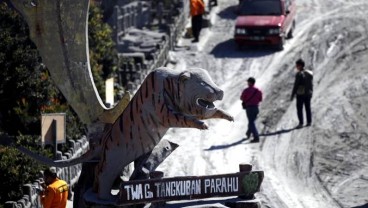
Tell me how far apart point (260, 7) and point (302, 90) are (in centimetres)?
861

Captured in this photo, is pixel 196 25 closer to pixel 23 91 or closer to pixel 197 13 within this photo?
pixel 197 13

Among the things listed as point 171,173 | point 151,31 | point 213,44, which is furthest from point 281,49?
point 171,173

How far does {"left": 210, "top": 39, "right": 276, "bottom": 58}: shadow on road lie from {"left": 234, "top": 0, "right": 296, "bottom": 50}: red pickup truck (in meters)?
0.25

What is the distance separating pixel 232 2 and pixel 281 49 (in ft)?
26.2

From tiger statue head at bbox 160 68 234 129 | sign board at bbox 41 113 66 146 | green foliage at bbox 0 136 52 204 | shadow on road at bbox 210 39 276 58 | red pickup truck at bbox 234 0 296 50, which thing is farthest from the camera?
shadow on road at bbox 210 39 276 58

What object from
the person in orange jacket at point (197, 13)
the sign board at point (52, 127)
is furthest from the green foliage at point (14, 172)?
the person in orange jacket at point (197, 13)

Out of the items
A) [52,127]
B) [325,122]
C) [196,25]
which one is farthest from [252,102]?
[196,25]

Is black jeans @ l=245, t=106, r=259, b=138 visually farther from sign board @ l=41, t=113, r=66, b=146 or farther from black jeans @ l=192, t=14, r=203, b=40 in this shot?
black jeans @ l=192, t=14, r=203, b=40

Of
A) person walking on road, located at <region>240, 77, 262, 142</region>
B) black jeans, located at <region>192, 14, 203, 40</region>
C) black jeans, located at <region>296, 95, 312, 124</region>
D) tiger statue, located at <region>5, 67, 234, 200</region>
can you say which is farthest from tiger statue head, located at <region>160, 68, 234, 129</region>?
black jeans, located at <region>192, 14, 203, 40</region>

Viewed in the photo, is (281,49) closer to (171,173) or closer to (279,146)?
(279,146)

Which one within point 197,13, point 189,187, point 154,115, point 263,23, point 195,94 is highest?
point 197,13

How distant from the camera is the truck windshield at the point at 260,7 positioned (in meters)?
36.5

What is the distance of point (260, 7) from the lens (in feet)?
→ 121

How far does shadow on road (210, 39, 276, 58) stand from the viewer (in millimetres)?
35875
